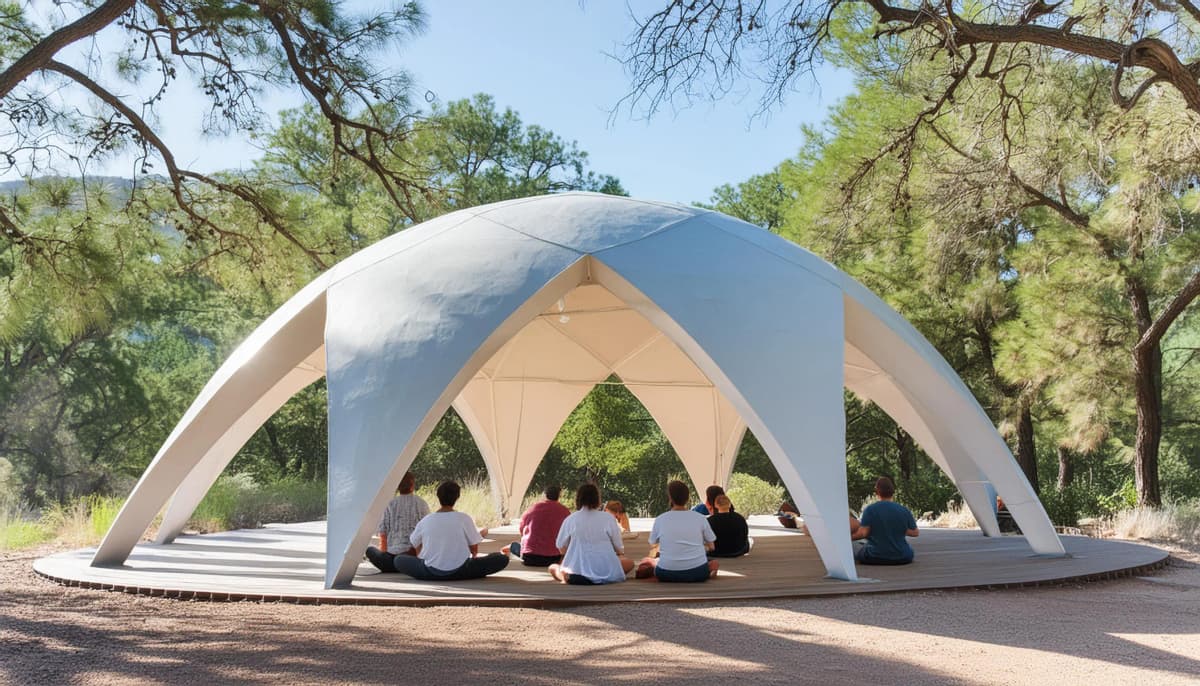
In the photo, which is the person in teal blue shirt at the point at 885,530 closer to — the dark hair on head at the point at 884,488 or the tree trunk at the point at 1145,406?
the dark hair on head at the point at 884,488

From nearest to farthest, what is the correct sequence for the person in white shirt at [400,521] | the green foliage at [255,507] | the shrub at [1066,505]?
the person in white shirt at [400,521] < the green foliage at [255,507] < the shrub at [1066,505]

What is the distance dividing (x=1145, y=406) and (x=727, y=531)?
30.4 feet

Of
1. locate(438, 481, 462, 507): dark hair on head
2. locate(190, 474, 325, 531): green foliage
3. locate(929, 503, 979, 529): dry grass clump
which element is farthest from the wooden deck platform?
locate(929, 503, 979, 529): dry grass clump

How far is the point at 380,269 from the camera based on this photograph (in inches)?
393

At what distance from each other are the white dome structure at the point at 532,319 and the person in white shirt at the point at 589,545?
5.00ft

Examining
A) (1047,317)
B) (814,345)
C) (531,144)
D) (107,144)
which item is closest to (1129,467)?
(1047,317)

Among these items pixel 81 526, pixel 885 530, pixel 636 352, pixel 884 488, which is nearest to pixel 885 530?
pixel 885 530

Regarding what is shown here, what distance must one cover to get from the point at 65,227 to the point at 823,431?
28.9ft

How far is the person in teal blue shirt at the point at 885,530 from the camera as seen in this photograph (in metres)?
10.1

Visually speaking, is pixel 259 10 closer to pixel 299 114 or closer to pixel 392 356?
pixel 392 356

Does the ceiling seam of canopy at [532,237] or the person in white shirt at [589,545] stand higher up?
the ceiling seam of canopy at [532,237]


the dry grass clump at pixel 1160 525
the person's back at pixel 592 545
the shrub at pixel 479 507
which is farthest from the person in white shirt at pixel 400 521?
the dry grass clump at pixel 1160 525

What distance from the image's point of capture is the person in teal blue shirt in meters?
10.1

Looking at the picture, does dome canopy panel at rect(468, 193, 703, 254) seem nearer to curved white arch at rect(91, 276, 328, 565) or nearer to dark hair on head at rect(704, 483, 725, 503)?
curved white arch at rect(91, 276, 328, 565)
